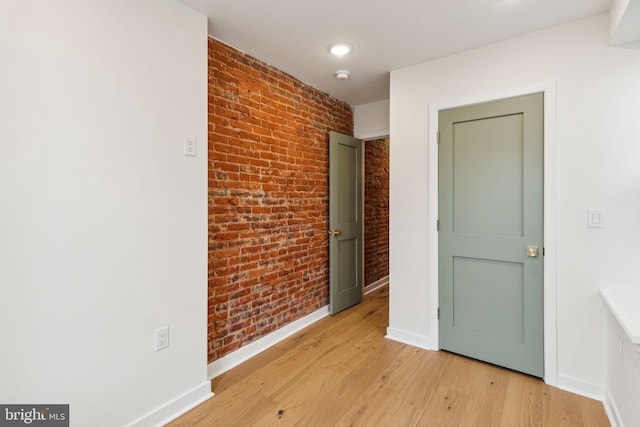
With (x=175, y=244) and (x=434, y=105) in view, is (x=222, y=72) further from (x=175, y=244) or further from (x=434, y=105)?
(x=434, y=105)

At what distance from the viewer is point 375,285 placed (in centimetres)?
452

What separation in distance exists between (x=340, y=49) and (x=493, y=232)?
6.05ft

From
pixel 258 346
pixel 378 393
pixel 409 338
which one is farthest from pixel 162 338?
pixel 409 338

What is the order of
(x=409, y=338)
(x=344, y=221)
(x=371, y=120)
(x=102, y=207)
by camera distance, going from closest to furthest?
(x=102, y=207) < (x=409, y=338) < (x=344, y=221) < (x=371, y=120)

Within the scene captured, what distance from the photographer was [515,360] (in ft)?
7.43

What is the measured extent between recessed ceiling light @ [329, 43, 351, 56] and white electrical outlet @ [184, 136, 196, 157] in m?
1.31

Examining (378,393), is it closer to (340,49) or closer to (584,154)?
(584,154)

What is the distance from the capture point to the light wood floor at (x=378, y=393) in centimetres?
180

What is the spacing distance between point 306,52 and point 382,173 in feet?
8.48

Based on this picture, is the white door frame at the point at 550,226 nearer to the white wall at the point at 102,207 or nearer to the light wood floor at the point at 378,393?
the light wood floor at the point at 378,393

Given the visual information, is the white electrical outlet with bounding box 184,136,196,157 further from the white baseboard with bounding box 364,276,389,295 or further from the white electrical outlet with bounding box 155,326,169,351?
the white baseboard with bounding box 364,276,389,295

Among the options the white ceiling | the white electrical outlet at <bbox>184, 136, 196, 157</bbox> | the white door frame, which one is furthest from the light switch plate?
the white electrical outlet at <bbox>184, 136, 196, 157</bbox>

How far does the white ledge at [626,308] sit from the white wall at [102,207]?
2268 mm

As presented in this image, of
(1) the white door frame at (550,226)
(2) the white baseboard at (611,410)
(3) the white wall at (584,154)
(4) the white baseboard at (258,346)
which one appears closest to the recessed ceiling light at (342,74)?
(3) the white wall at (584,154)
